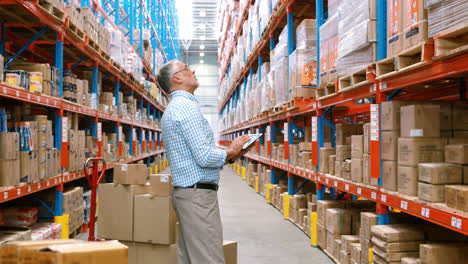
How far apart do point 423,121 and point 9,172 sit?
143 inches

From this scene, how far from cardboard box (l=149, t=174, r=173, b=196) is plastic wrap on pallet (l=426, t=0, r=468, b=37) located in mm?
2673

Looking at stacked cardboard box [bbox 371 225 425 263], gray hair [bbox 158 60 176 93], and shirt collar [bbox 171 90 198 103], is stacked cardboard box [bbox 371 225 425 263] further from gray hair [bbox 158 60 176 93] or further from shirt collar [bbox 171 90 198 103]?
gray hair [bbox 158 60 176 93]

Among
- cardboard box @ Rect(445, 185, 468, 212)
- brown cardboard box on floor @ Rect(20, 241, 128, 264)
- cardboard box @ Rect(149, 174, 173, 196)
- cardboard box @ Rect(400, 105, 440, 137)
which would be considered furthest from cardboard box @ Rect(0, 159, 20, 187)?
cardboard box @ Rect(445, 185, 468, 212)

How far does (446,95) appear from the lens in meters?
4.86

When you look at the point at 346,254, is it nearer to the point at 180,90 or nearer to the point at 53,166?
the point at 180,90

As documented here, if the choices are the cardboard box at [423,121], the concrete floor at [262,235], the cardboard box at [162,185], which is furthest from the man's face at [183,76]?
the concrete floor at [262,235]

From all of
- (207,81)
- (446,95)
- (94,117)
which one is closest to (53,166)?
(94,117)

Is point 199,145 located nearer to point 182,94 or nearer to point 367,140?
point 182,94

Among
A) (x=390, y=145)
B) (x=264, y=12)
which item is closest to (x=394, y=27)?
(x=390, y=145)

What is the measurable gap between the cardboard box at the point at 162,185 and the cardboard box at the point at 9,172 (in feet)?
4.23

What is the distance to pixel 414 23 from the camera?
2.99 meters

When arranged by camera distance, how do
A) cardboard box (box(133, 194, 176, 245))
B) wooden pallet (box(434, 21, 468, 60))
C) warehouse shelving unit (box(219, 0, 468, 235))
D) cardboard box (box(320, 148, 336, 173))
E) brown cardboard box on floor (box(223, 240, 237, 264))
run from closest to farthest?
wooden pallet (box(434, 21, 468, 60)) → warehouse shelving unit (box(219, 0, 468, 235)) → brown cardboard box on floor (box(223, 240, 237, 264)) → cardboard box (box(133, 194, 176, 245)) → cardboard box (box(320, 148, 336, 173))

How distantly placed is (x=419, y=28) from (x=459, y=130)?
0.90m

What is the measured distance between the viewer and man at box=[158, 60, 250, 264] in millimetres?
2779
